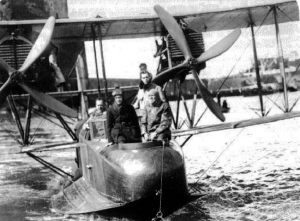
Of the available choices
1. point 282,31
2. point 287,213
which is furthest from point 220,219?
point 282,31

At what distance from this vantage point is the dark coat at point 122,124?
7082 mm

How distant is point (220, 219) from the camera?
8.15m

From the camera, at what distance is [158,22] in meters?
12.1

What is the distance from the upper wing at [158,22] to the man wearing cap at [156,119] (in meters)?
4.12

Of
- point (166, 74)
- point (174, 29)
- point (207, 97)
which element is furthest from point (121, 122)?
point (174, 29)

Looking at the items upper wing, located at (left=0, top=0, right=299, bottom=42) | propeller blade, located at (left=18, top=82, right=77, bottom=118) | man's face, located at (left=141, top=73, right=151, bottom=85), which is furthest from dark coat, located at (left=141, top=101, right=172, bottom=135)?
upper wing, located at (left=0, top=0, right=299, bottom=42)

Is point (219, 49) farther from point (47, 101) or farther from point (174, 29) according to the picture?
point (47, 101)

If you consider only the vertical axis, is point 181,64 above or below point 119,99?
above

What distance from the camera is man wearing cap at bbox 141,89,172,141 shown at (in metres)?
6.91

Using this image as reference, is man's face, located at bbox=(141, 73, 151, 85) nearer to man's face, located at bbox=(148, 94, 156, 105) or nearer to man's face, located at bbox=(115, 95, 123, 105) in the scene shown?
man's face, located at bbox=(148, 94, 156, 105)

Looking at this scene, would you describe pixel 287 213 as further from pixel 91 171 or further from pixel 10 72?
pixel 10 72

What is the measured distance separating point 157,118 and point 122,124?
714mm

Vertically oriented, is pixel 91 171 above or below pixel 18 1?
below

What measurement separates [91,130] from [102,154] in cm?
144
